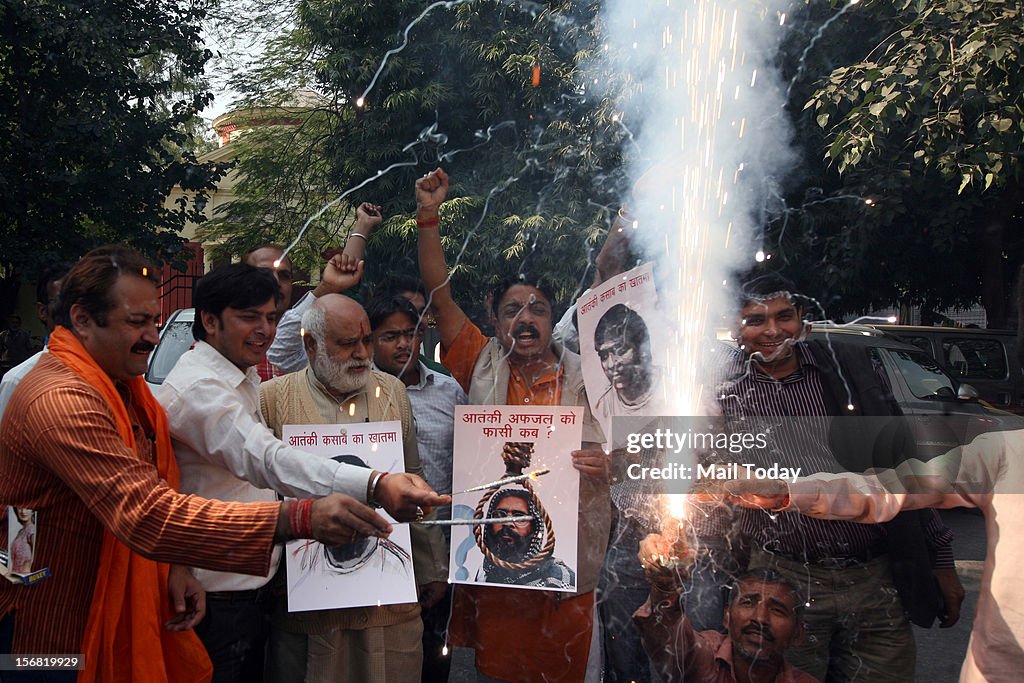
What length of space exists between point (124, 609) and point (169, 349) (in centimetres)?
365

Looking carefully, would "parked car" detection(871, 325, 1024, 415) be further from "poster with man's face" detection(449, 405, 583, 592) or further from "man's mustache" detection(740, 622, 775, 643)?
"poster with man's face" detection(449, 405, 583, 592)

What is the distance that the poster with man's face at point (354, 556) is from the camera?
2.41 m

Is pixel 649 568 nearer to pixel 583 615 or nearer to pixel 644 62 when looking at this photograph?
pixel 583 615

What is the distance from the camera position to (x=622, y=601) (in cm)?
284

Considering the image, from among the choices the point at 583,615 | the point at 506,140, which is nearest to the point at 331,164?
the point at 506,140

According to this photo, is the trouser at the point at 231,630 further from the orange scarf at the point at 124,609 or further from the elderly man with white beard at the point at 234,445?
the orange scarf at the point at 124,609

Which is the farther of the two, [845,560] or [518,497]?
[518,497]

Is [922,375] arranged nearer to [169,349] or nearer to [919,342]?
[919,342]

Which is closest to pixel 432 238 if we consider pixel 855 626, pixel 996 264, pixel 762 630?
pixel 762 630

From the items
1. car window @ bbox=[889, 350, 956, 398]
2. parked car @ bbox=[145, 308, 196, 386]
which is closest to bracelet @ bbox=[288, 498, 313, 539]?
car window @ bbox=[889, 350, 956, 398]

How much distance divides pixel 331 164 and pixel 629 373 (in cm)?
143

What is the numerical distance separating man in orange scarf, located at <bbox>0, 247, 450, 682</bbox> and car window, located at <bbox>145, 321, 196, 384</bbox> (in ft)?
11.0

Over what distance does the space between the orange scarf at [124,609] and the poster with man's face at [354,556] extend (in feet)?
1.24

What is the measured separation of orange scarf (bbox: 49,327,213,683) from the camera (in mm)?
1928
